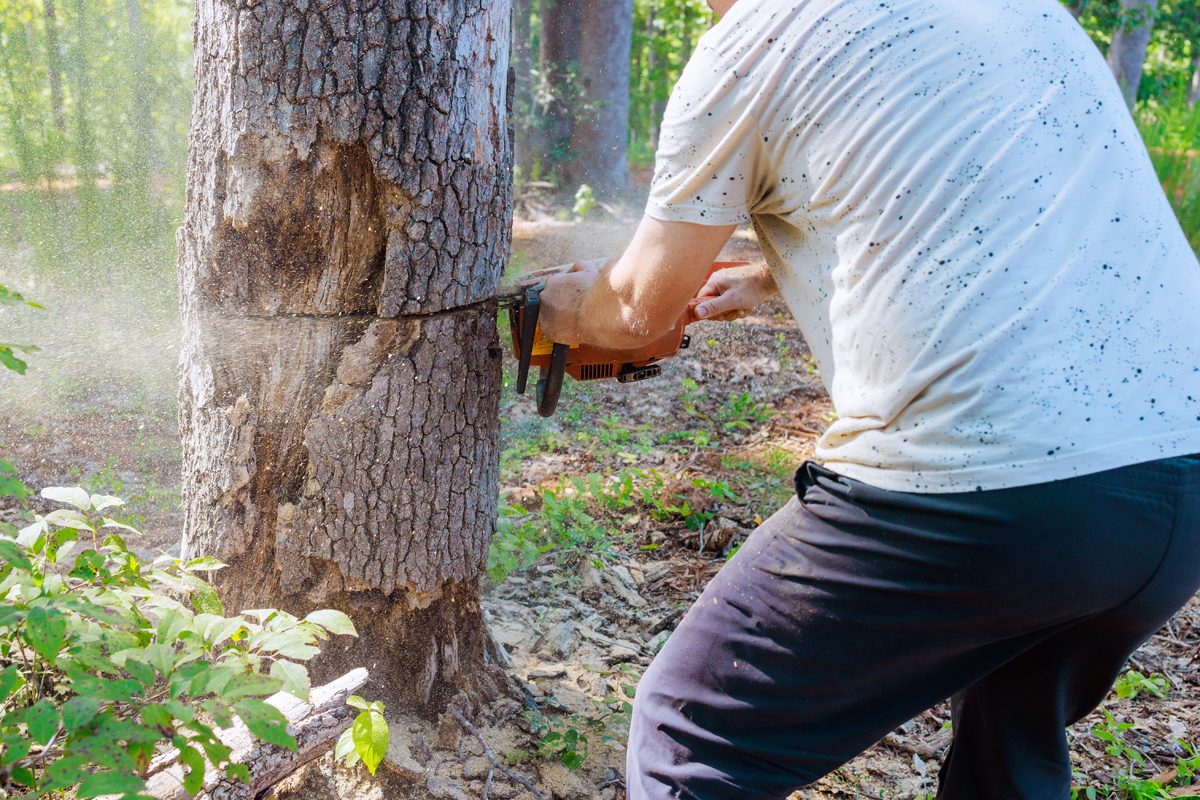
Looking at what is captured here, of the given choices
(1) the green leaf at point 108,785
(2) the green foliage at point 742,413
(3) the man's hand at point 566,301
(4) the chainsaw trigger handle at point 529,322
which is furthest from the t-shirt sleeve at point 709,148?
(2) the green foliage at point 742,413

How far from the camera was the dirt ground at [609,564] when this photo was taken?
7.68ft

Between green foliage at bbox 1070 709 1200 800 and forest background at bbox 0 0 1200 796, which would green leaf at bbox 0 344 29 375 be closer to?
forest background at bbox 0 0 1200 796

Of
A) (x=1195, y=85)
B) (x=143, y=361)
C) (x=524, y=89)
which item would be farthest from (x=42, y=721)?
(x=1195, y=85)

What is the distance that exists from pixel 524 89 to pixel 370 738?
851 centimetres

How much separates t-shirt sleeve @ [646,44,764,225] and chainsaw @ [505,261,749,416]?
58 cm

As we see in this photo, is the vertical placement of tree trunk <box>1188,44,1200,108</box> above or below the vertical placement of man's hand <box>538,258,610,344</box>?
above

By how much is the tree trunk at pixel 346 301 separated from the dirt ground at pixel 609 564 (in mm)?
387

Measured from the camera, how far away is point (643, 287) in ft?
5.48

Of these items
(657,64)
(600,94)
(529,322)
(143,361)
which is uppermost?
(657,64)

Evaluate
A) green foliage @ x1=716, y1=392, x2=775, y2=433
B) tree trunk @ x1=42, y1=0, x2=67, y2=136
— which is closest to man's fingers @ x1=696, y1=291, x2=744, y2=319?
green foliage @ x1=716, y1=392, x2=775, y2=433

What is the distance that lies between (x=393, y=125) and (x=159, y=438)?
2.53m

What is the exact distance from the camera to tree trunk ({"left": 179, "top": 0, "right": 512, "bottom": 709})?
1979 millimetres

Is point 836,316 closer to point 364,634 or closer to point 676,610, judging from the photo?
point 364,634

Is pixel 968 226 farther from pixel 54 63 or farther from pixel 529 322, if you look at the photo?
pixel 54 63
